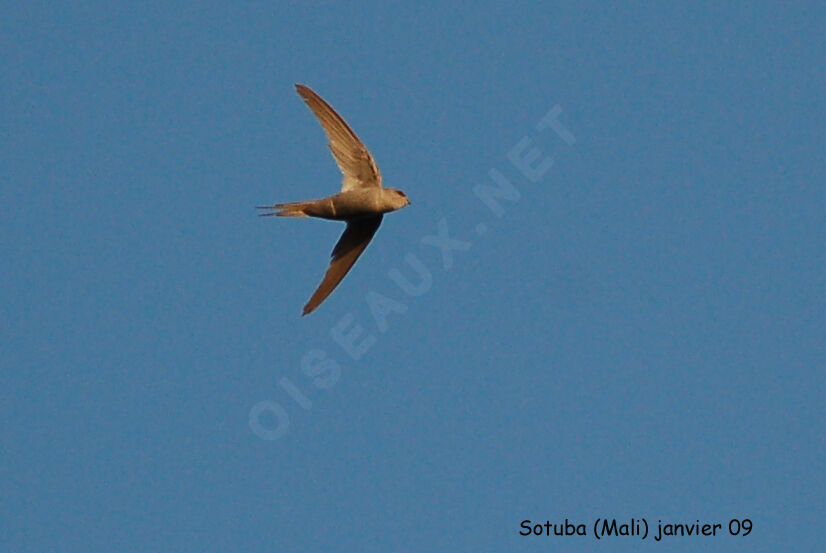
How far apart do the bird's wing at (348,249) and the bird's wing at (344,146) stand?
0.50 metres

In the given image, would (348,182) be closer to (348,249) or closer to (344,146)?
(344,146)

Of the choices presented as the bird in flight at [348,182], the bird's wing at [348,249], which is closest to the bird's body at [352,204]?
the bird in flight at [348,182]

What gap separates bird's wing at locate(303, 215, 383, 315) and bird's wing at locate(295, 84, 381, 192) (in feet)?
1.63

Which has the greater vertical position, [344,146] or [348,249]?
[344,146]

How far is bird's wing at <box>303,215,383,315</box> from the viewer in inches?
372

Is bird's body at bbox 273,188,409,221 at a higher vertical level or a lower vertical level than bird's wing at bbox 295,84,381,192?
lower

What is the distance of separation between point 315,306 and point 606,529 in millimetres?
3225

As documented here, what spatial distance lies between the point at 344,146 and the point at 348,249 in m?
0.93

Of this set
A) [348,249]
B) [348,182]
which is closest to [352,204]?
[348,182]

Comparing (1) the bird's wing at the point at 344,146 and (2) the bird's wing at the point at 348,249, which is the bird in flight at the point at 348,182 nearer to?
(1) the bird's wing at the point at 344,146

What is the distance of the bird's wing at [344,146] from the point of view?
29.5ft

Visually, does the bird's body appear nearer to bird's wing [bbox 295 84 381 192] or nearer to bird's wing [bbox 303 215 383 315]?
bird's wing [bbox 295 84 381 192]

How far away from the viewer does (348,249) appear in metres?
9.49

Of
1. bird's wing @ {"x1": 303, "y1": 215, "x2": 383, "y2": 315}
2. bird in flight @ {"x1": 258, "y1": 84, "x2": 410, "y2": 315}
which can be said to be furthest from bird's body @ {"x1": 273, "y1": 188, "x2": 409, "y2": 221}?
bird's wing @ {"x1": 303, "y1": 215, "x2": 383, "y2": 315}
